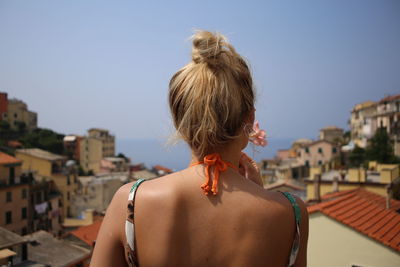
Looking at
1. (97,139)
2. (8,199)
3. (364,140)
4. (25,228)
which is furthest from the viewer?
(97,139)

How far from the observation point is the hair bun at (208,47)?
1.97 meters

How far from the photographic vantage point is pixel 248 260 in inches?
74.9

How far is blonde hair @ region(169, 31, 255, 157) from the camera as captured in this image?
6.20 feet

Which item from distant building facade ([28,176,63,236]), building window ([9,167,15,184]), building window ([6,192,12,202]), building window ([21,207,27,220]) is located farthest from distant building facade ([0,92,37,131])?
building window ([6,192,12,202])

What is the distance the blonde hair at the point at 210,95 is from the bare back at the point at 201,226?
227 millimetres

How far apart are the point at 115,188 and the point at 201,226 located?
124ft

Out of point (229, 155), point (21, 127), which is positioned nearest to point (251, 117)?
point (229, 155)

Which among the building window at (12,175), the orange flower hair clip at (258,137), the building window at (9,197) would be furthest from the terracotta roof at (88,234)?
the orange flower hair clip at (258,137)

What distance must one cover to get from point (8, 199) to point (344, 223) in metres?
26.8

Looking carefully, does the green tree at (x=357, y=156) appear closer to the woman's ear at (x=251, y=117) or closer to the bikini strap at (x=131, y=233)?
the woman's ear at (x=251, y=117)

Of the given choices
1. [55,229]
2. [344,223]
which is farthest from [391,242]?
[55,229]

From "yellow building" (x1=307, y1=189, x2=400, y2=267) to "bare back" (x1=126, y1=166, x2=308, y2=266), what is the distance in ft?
10.1

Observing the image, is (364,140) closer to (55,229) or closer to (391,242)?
(55,229)

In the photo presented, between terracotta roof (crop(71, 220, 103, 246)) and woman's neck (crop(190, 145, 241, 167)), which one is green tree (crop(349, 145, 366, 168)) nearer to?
terracotta roof (crop(71, 220, 103, 246))
